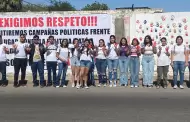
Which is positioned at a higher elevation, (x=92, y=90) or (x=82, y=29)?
(x=82, y=29)

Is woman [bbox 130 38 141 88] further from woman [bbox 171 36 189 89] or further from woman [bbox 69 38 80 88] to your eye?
woman [bbox 69 38 80 88]

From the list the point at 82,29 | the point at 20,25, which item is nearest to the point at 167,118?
the point at 82,29

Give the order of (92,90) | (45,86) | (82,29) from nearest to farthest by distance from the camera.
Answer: (92,90) < (45,86) < (82,29)

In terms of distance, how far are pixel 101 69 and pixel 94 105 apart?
4187 mm

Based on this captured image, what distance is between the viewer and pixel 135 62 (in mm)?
14352

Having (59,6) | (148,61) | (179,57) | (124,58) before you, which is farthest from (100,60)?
(59,6)

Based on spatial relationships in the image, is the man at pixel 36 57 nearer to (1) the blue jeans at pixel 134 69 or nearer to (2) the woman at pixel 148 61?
(1) the blue jeans at pixel 134 69

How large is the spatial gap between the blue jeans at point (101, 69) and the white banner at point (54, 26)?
1.90m

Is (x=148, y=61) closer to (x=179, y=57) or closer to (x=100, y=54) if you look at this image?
(x=179, y=57)

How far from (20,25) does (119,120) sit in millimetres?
9272

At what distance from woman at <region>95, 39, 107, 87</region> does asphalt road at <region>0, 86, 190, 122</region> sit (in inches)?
29.0

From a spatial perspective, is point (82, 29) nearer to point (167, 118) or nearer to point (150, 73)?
point (150, 73)

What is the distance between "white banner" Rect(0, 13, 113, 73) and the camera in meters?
16.4

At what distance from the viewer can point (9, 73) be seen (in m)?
17.0
